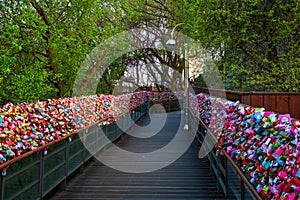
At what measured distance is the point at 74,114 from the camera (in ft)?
22.9

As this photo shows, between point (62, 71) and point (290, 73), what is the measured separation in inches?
379

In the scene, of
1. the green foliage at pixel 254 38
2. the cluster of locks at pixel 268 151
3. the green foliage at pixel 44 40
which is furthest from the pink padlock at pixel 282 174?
the green foliage at pixel 44 40

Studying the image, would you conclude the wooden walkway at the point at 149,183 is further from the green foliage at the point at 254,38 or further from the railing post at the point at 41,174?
the green foliage at the point at 254,38

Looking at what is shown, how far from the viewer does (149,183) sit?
6.02 metres

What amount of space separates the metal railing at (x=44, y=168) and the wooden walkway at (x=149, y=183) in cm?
28

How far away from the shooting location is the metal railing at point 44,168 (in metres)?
3.59

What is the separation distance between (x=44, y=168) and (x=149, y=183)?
2.07 m

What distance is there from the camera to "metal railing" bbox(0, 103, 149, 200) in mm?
3594

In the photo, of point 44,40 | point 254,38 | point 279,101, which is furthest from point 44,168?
point 44,40

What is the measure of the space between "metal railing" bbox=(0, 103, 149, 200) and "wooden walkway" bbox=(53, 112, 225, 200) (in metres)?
0.28

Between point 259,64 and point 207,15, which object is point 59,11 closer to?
point 207,15

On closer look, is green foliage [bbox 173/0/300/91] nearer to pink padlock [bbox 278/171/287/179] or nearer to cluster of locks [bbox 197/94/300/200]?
cluster of locks [bbox 197/94/300/200]

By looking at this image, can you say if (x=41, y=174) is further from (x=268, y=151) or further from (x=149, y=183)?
(x=268, y=151)

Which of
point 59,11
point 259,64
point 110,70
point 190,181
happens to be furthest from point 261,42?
point 110,70
